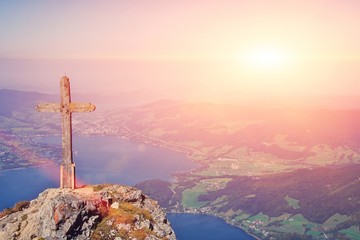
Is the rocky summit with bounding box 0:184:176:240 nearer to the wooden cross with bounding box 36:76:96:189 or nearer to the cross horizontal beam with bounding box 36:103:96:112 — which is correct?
the wooden cross with bounding box 36:76:96:189

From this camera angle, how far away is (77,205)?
17.1m

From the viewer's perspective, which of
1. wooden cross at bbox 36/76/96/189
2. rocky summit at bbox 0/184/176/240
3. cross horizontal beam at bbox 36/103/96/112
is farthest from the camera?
wooden cross at bbox 36/76/96/189

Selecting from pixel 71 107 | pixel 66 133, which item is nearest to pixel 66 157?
pixel 66 133

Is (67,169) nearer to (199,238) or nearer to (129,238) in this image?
(129,238)

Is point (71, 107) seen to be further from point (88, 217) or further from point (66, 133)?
point (88, 217)

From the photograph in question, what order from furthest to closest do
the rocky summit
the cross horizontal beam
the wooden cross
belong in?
the wooden cross < the cross horizontal beam < the rocky summit

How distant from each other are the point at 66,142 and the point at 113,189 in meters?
3.39

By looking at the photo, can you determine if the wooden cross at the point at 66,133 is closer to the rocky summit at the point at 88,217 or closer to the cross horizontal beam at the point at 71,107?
the cross horizontal beam at the point at 71,107

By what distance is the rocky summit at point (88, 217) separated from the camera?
16578 mm

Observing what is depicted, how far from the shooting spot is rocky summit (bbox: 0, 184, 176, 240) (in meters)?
16.6

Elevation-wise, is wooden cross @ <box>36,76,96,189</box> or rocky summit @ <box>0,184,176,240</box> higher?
wooden cross @ <box>36,76,96,189</box>

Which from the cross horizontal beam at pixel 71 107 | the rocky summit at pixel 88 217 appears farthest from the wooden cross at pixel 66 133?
the rocky summit at pixel 88 217

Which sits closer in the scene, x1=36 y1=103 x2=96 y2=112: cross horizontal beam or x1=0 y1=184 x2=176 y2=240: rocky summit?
x1=0 y1=184 x2=176 y2=240: rocky summit

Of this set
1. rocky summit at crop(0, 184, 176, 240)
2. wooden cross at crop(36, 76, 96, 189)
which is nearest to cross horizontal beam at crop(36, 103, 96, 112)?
wooden cross at crop(36, 76, 96, 189)
